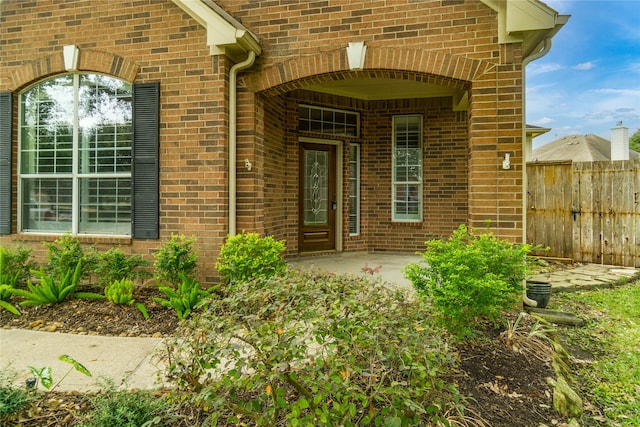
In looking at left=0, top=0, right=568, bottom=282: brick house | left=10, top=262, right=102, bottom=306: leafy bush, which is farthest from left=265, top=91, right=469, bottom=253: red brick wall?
left=10, top=262, right=102, bottom=306: leafy bush

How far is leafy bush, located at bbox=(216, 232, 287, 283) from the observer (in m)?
4.25

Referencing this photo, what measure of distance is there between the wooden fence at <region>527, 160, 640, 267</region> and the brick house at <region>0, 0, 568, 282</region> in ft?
12.7

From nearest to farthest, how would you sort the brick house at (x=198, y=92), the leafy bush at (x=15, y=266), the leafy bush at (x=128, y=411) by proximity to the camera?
the leafy bush at (x=128, y=411), the brick house at (x=198, y=92), the leafy bush at (x=15, y=266)

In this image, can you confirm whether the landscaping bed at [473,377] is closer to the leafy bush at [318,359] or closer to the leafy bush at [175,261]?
the leafy bush at [318,359]

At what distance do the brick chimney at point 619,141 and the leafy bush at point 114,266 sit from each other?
12158 millimetres

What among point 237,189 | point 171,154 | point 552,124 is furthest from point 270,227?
point 552,124

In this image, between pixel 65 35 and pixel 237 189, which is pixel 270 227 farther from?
pixel 65 35

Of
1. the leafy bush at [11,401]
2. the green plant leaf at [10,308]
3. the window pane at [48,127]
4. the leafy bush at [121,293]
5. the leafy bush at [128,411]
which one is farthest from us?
the window pane at [48,127]

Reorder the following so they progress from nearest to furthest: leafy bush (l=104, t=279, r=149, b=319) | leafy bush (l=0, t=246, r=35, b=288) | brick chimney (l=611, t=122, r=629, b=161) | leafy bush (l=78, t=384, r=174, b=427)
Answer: leafy bush (l=78, t=384, r=174, b=427), leafy bush (l=104, t=279, r=149, b=319), leafy bush (l=0, t=246, r=35, b=288), brick chimney (l=611, t=122, r=629, b=161)

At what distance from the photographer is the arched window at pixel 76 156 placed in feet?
17.8

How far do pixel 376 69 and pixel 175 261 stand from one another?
3.48 m

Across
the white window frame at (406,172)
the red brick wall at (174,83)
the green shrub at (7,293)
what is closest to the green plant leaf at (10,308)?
the green shrub at (7,293)

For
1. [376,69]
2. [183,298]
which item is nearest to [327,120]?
[376,69]

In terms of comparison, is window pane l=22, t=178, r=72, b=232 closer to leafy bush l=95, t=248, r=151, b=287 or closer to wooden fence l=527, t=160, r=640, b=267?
leafy bush l=95, t=248, r=151, b=287
